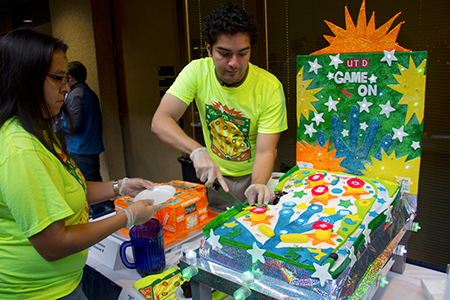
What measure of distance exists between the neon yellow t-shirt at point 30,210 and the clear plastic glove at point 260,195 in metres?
0.58

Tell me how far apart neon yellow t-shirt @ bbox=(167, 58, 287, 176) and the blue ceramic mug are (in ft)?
2.01

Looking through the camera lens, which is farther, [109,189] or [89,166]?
[89,166]

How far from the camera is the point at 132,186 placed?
4.51ft

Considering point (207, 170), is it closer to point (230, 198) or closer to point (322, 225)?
point (230, 198)

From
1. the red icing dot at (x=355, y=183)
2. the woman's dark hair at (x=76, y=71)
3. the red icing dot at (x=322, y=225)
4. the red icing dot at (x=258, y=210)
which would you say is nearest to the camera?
the red icing dot at (x=322, y=225)

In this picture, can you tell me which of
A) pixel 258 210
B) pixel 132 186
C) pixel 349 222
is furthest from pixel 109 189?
pixel 349 222

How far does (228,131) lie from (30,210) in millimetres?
983

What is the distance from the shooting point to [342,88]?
4.11ft

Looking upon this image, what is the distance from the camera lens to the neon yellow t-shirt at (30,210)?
81cm

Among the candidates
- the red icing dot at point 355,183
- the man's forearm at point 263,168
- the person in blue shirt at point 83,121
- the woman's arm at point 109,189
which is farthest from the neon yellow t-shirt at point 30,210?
the person in blue shirt at point 83,121

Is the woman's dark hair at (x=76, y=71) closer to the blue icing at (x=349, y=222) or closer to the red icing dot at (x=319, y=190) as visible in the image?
the red icing dot at (x=319, y=190)

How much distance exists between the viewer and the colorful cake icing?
822 mm

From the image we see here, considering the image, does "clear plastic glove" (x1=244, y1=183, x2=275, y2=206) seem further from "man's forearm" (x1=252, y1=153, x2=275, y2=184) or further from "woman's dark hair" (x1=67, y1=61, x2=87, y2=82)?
"woman's dark hair" (x1=67, y1=61, x2=87, y2=82)

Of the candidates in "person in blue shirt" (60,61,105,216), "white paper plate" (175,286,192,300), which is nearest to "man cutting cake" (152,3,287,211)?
"white paper plate" (175,286,192,300)
